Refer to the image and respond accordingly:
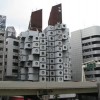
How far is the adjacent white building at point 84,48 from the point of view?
294ft

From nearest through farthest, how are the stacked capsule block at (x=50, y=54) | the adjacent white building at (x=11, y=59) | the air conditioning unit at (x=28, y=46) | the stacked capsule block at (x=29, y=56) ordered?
the stacked capsule block at (x=29, y=56), the air conditioning unit at (x=28, y=46), the stacked capsule block at (x=50, y=54), the adjacent white building at (x=11, y=59)

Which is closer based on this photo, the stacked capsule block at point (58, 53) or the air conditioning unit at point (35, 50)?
the air conditioning unit at point (35, 50)

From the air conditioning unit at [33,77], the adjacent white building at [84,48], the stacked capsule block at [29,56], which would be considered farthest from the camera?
the adjacent white building at [84,48]

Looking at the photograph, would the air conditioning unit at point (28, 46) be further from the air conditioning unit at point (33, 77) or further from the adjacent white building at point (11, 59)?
the air conditioning unit at point (33, 77)

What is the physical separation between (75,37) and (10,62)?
30.6 m

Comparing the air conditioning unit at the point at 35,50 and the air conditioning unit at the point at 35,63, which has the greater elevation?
the air conditioning unit at the point at 35,50

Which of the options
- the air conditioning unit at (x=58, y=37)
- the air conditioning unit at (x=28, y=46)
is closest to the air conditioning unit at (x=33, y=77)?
the air conditioning unit at (x=28, y=46)

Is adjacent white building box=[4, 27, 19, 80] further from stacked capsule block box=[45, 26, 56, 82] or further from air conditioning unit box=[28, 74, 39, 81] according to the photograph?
stacked capsule block box=[45, 26, 56, 82]

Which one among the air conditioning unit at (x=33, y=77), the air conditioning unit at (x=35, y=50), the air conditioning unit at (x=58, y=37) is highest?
the air conditioning unit at (x=58, y=37)

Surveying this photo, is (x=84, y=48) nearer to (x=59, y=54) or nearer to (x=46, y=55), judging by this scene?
(x=59, y=54)

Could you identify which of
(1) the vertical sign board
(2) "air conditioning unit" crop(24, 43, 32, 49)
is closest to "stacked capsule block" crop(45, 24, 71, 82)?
(2) "air conditioning unit" crop(24, 43, 32, 49)

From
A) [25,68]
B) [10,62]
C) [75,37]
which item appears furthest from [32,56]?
[75,37]

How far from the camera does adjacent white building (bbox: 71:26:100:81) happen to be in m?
89.5

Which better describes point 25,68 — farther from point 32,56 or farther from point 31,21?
point 31,21
